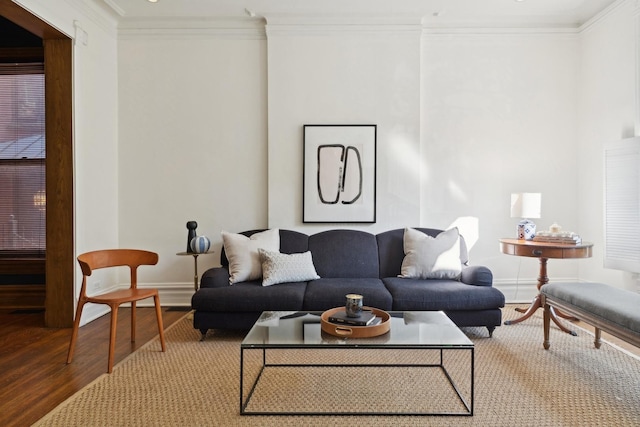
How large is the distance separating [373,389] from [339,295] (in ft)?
3.18

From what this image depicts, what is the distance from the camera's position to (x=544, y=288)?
308cm

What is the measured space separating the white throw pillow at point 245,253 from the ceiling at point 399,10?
235cm

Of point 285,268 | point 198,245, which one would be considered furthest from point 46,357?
point 285,268

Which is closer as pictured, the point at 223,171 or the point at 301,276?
Answer: the point at 301,276

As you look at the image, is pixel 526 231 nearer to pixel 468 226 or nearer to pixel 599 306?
pixel 468 226

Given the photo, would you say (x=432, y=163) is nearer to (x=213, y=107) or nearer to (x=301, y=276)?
(x=301, y=276)

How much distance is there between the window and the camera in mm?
4520

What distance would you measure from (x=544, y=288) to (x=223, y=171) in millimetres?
3272

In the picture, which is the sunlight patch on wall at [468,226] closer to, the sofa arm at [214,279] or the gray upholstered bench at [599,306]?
the gray upholstered bench at [599,306]

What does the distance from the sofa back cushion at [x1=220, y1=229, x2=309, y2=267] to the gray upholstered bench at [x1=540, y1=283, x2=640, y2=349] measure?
214 centimetres

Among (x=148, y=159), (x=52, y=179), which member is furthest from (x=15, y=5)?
(x=148, y=159)

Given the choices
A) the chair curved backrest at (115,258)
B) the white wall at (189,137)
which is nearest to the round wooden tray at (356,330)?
the chair curved backrest at (115,258)

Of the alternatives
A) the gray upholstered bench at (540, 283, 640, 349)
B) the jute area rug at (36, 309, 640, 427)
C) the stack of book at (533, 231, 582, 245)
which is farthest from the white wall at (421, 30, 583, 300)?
the jute area rug at (36, 309, 640, 427)

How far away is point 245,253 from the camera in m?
3.69
